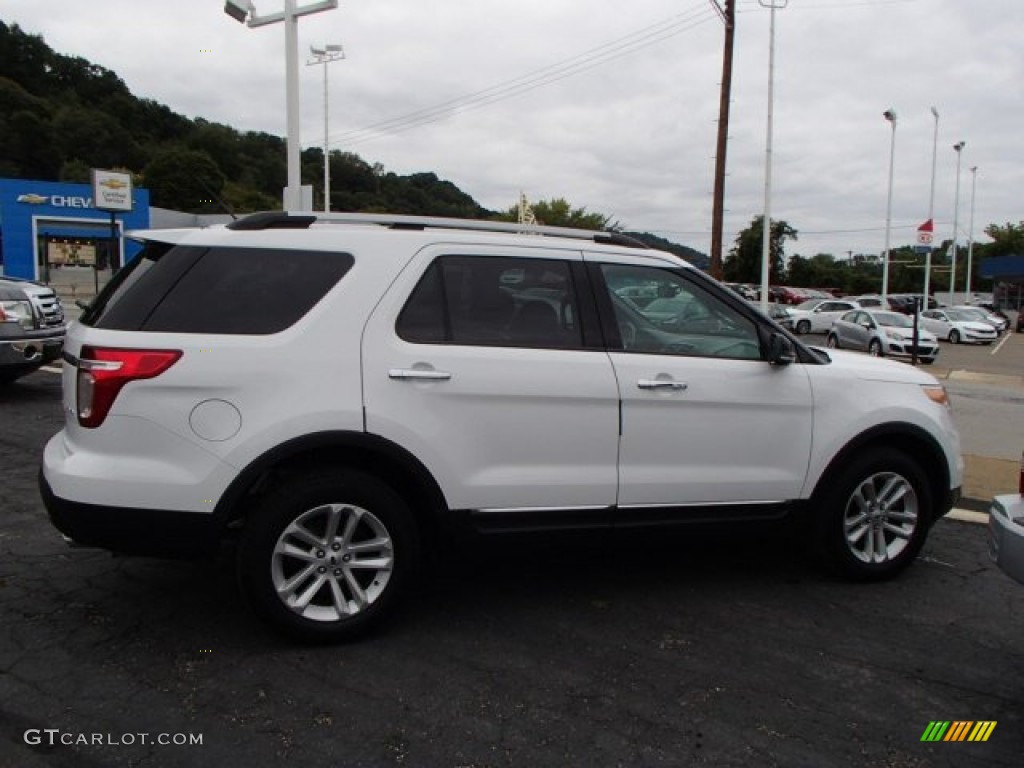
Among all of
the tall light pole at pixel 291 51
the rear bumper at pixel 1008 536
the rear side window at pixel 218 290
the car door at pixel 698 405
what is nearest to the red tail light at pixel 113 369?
the rear side window at pixel 218 290

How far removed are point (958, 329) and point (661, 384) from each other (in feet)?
108

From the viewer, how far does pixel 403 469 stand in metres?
3.46

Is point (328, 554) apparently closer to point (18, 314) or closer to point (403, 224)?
point (403, 224)

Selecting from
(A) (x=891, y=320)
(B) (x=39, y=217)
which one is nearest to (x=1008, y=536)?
(A) (x=891, y=320)

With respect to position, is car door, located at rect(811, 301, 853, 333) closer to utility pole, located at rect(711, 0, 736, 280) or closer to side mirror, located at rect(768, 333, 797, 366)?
utility pole, located at rect(711, 0, 736, 280)

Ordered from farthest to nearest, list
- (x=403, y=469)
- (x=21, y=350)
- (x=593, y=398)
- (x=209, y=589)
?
(x=21, y=350), (x=209, y=589), (x=593, y=398), (x=403, y=469)

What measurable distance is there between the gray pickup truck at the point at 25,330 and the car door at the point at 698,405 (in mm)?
7838

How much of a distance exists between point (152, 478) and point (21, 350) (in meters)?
7.25

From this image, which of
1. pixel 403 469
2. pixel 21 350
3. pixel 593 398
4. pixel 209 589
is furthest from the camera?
pixel 21 350

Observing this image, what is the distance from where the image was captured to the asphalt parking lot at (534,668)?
279cm

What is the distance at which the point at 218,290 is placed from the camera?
11.1 feet

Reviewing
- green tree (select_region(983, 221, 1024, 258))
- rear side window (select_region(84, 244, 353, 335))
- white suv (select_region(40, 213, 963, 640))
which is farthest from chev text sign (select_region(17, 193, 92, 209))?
green tree (select_region(983, 221, 1024, 258))

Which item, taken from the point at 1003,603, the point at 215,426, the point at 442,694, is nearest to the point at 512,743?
the point at 442,694

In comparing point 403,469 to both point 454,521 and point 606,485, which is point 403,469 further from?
point 606,485
